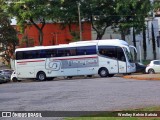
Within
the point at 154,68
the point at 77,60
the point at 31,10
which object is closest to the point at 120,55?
the point at 77,60

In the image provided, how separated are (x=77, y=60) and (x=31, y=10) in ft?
68.9

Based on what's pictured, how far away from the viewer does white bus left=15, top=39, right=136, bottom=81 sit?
39.2 meters

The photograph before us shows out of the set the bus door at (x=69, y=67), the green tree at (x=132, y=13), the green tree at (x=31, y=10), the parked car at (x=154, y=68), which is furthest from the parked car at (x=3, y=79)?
the green tree at (x=132, y=13)

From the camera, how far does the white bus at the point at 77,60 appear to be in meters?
39.2

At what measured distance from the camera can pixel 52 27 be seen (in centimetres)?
7062

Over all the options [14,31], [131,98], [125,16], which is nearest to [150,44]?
[125,16]

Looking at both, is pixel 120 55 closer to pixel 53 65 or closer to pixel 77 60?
pixel 77 60

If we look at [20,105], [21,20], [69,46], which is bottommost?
[20,105]

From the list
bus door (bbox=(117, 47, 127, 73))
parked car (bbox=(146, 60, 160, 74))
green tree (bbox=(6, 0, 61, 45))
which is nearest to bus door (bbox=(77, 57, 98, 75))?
bus door (bbox=(117, 47, 127, 73))

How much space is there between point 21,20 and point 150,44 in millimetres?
24793

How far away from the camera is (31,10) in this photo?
2314 inches

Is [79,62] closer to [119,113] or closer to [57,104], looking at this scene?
[57,104]

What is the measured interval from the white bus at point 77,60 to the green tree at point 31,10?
17615 millimetres

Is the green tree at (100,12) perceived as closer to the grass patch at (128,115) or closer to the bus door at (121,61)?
the bus door at (121,61)
